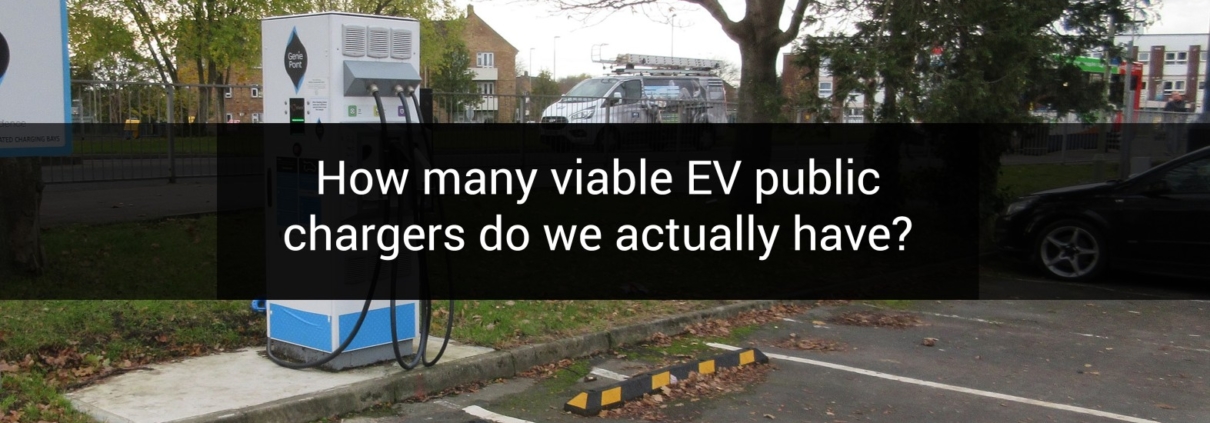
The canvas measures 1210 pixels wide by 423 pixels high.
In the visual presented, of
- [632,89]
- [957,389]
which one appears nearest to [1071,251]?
[957,389]

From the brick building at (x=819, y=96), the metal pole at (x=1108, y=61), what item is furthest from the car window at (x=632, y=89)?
the brick building at (x=819, y=96)

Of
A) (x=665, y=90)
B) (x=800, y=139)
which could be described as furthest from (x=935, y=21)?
(x=665, y=90)

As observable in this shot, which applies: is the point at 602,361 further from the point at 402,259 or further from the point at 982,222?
the point at 982,222

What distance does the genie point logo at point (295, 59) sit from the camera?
6105 millimetres

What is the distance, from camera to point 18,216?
7.86m

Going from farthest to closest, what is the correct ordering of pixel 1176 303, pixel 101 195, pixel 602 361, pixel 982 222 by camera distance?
1. pixel 982 222
2. pixel 101 195
3. pixel 1176 303
4. pixel 602 361

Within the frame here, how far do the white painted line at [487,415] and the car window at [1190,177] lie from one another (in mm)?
8122

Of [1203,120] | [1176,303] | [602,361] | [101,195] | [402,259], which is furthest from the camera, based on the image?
[1203,120]

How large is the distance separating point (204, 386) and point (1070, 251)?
30.7ft

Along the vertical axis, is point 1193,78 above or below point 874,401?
above

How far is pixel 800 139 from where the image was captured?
14000 millimetres

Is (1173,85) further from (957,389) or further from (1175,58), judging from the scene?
(957,389)

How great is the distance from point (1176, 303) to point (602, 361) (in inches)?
259

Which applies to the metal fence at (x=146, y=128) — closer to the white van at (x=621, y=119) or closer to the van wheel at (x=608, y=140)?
the white van at (x=621, y=119)
